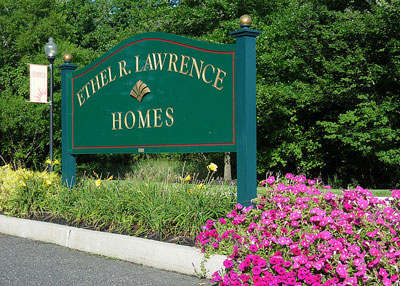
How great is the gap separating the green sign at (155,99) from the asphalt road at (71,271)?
1945 millimetres

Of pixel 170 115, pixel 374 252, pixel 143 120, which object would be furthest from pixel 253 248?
pixel 143 120

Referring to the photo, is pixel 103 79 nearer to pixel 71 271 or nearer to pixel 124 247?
pixel 124 247

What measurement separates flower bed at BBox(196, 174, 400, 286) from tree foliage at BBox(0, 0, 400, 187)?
12384 mm

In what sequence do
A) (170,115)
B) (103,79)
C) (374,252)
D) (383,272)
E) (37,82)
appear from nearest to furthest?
1. (383,272)
2. (374,252)
3. (170,115)
4. (103,79)
5. (37,82)

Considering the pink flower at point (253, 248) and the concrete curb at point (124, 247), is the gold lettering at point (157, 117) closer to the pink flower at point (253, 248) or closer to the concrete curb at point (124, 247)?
the concrete curb at point (124, 247)

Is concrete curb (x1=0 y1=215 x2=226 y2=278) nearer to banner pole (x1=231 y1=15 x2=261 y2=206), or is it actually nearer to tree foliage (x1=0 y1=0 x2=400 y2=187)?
banner pole (x1=231 y1=15 x2=261 y2=206)

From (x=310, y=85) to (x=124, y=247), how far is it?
48.9ft

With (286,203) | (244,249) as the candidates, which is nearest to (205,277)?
(244,249)

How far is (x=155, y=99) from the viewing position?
8.10 m

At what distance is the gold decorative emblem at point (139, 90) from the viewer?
27.1 ft

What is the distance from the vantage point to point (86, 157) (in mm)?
24797

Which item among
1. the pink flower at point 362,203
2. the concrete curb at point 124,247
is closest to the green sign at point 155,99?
the concrete curb at point 124,247

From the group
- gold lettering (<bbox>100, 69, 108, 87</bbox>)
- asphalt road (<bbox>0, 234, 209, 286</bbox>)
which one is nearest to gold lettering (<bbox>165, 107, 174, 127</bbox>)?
gold lettering (<bbox>100, 69, 108, 87</bbox>)

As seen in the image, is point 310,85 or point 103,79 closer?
point 103,79
